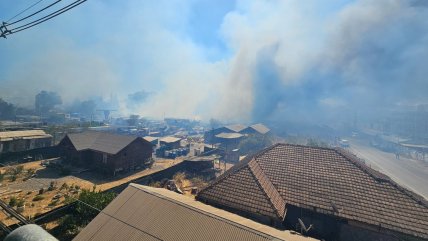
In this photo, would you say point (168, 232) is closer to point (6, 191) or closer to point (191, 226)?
point (191, 226)

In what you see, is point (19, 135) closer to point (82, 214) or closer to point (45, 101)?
point (82, 214)

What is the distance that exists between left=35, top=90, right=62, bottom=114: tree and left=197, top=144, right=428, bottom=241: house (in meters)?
142

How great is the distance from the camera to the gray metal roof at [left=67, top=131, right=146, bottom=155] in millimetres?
34006

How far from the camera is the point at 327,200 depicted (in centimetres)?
1656

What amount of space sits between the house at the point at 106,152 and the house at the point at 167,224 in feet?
65.8

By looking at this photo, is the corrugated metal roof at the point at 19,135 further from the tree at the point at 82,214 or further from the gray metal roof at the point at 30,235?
the gray metal roof at the point at 30,235

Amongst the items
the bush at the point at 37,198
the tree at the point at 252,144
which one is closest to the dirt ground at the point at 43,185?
the bush at the point at 37,198

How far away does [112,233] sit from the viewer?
39.1 ft

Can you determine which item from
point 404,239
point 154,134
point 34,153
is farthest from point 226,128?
point 404,239

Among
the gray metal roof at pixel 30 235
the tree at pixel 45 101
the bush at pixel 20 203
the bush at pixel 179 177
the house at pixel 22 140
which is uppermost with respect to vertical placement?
the tree at pixel 45 101

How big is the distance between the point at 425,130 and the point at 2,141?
16359cm

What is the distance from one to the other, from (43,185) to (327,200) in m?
30.1

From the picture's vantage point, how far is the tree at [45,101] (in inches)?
5039

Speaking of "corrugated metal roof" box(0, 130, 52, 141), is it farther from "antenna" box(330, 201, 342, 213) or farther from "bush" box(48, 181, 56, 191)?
"antenna" box(330, 201, 342, 213)
